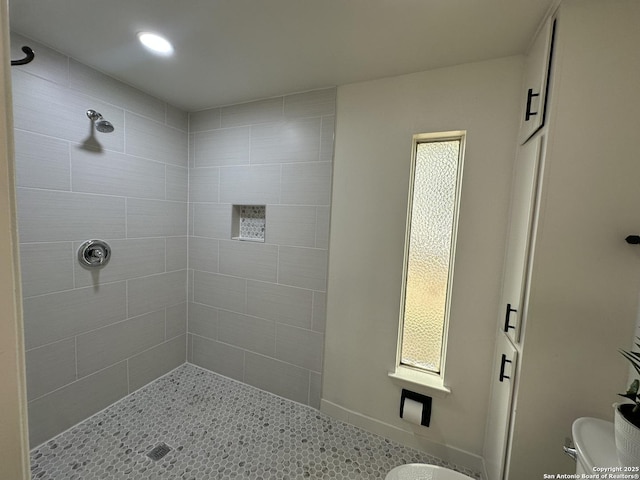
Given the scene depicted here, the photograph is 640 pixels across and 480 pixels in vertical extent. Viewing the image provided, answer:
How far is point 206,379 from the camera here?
2119mm

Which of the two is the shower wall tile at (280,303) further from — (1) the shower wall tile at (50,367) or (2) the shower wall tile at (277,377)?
(1) the shower wall tile at (50,367)

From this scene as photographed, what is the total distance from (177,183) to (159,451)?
5.60 feet

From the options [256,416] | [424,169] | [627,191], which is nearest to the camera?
[627,191]

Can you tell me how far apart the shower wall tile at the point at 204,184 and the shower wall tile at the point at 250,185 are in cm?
6

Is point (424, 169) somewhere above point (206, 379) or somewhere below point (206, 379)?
above

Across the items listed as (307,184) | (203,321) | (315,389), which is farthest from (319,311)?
(203,321)

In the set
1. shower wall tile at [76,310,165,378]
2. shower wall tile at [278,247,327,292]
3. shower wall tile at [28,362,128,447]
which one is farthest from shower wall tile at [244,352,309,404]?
shower wall tile at [28,362,128,447]

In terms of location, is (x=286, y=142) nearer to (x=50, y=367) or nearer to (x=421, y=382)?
(x=421, y=382)

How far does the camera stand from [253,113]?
1882mm

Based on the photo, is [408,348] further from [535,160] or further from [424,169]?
[535,160]

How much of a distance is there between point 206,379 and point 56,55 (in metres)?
2.20

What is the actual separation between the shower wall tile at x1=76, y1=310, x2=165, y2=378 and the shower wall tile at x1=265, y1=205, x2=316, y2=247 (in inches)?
41.8

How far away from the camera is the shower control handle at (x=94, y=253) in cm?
155

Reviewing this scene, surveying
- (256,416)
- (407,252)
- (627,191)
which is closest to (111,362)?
(256,416)
